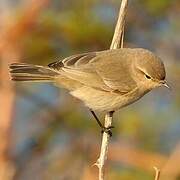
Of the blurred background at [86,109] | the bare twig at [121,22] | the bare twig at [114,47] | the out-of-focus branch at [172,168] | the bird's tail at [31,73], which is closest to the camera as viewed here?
the bare twig at [114,47]

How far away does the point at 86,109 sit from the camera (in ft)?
28.2

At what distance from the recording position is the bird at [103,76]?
6605 mm

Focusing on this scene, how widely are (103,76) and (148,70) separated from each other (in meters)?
0.41

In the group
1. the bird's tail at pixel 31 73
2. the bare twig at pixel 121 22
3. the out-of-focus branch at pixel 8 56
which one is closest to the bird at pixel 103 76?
the bird's tail at pixel 31 73

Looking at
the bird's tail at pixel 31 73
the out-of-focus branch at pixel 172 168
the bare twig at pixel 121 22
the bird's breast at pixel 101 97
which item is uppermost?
the bare twig at pixel 121 22

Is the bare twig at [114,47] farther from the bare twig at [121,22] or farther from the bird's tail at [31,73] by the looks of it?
the bird's tail at [31,73]

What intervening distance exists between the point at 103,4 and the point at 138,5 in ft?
1.31

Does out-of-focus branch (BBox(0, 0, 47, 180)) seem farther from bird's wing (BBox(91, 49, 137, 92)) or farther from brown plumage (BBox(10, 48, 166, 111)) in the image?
bird's wing (BBox(91, 49, 137, 92))

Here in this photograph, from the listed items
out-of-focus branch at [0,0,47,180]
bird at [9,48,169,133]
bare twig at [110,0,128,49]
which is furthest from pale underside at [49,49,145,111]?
out-of-focus branch at [0,0,47,180]

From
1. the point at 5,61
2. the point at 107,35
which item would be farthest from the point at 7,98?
the point at 107,35

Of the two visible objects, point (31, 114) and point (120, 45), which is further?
point (31, 114)

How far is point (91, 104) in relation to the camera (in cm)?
672

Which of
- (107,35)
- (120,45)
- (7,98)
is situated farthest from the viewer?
(107,35)

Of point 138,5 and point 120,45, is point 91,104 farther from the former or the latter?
point 138,5
